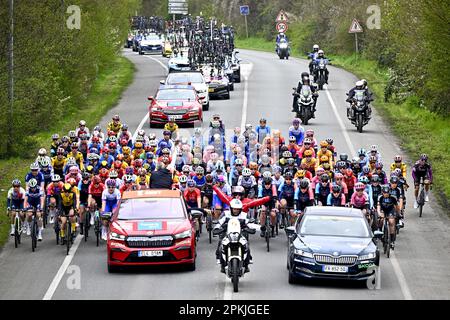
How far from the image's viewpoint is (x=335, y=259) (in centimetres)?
2205

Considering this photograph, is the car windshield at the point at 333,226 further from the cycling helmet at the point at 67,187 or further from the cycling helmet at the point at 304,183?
the cycling helmet at the point at 67,187

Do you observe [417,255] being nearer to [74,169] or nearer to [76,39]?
[74,169]

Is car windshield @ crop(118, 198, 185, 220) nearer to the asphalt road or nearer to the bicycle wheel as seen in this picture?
the asphalt road

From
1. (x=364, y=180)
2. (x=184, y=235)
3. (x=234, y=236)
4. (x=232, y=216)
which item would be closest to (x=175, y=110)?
(x=364, y=180)

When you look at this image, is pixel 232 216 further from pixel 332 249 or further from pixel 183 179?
pixel 183 179

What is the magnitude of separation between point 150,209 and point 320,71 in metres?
32.5

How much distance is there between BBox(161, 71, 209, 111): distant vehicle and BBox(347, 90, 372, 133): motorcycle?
305 inches

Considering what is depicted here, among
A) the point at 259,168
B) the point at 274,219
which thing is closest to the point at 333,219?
the point at 274,219

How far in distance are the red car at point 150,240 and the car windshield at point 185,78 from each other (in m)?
27.7

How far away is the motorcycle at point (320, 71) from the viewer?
182 ft

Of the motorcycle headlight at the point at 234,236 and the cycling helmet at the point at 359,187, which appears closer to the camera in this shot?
the motorcycle headlight at the point at 234,236

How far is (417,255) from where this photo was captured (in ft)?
84.6

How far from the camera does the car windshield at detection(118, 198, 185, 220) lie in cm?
2420

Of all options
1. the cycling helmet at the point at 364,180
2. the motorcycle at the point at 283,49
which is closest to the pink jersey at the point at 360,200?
the cycling helmet at the point at 364,180
